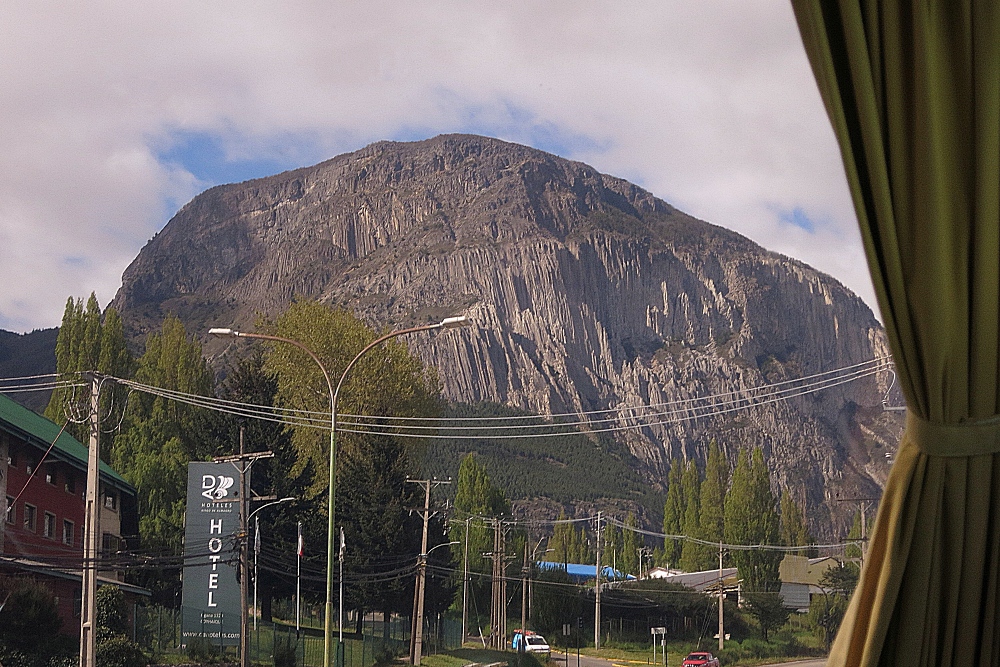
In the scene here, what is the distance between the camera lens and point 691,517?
33.0ft

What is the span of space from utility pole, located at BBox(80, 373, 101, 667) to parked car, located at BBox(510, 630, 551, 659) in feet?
12.3

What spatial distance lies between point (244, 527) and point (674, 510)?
174 inches

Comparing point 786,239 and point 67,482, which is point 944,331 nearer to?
point 67,482

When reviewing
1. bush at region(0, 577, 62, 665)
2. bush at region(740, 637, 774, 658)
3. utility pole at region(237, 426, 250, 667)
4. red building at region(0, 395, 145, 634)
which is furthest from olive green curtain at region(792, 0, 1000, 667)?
bush at region(740, 637, 774, 658)

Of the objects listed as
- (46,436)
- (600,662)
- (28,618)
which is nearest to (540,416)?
(600,662)

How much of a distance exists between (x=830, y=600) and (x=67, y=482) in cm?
674

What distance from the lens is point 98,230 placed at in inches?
513

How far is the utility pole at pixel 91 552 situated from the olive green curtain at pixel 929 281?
758cm

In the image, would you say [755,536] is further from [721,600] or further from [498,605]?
[498,605]

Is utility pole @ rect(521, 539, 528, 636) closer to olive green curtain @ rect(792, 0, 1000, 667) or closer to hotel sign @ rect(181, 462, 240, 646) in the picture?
hotel sign @ rect(181, 462, 240, 646)

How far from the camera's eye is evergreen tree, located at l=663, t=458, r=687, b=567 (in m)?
9.65

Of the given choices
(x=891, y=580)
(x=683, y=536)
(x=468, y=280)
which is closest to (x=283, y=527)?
(x=683, y=536)

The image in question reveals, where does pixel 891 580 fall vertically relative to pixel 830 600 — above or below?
above

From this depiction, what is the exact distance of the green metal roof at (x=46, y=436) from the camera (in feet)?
26.6
